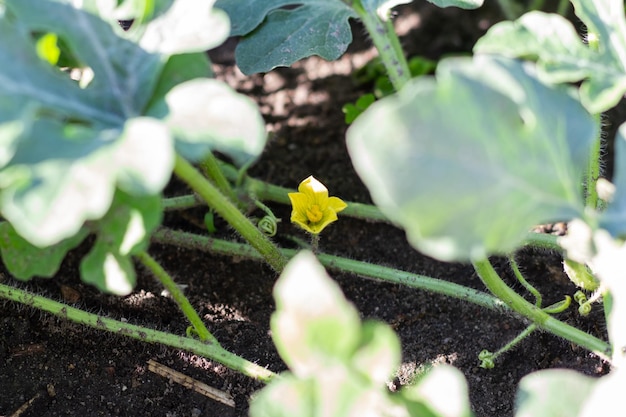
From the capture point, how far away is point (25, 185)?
1.26 metres

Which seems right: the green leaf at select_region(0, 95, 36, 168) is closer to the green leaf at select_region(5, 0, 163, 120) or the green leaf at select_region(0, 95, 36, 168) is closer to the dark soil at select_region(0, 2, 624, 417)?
the green leaf at select_region(5, 0, 163, 120)

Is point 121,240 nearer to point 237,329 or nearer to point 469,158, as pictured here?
point 469,158

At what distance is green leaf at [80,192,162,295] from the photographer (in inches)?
54.9

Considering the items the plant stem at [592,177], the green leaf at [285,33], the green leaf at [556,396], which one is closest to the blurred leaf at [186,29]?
the green leaf at [285,33]

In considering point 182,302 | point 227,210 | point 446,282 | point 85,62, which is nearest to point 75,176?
point 85,62

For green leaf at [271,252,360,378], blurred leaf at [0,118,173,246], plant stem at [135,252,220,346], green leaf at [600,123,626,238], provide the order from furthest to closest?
plant stem at [135,252,220,346]
green leaf at [600,123,626,238]
blurred leaf at [0,118,173,246]
green leaf at [271,252,360,378]

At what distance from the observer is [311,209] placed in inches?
77.7

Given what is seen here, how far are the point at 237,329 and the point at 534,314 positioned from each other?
0.77 metres

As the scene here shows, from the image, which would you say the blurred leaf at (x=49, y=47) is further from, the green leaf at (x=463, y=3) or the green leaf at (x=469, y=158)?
the green leaf at (x=463, y=3)

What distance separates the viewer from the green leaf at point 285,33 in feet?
6.49

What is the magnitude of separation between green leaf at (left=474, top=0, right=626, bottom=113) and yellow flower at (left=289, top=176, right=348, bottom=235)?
1.97ft

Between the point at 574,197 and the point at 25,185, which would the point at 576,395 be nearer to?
the point at 574,197

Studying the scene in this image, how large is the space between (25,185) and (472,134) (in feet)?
2.33

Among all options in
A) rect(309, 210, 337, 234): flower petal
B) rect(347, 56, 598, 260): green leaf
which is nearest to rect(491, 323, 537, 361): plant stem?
rect(309, 210, 337, 234): flower petal
